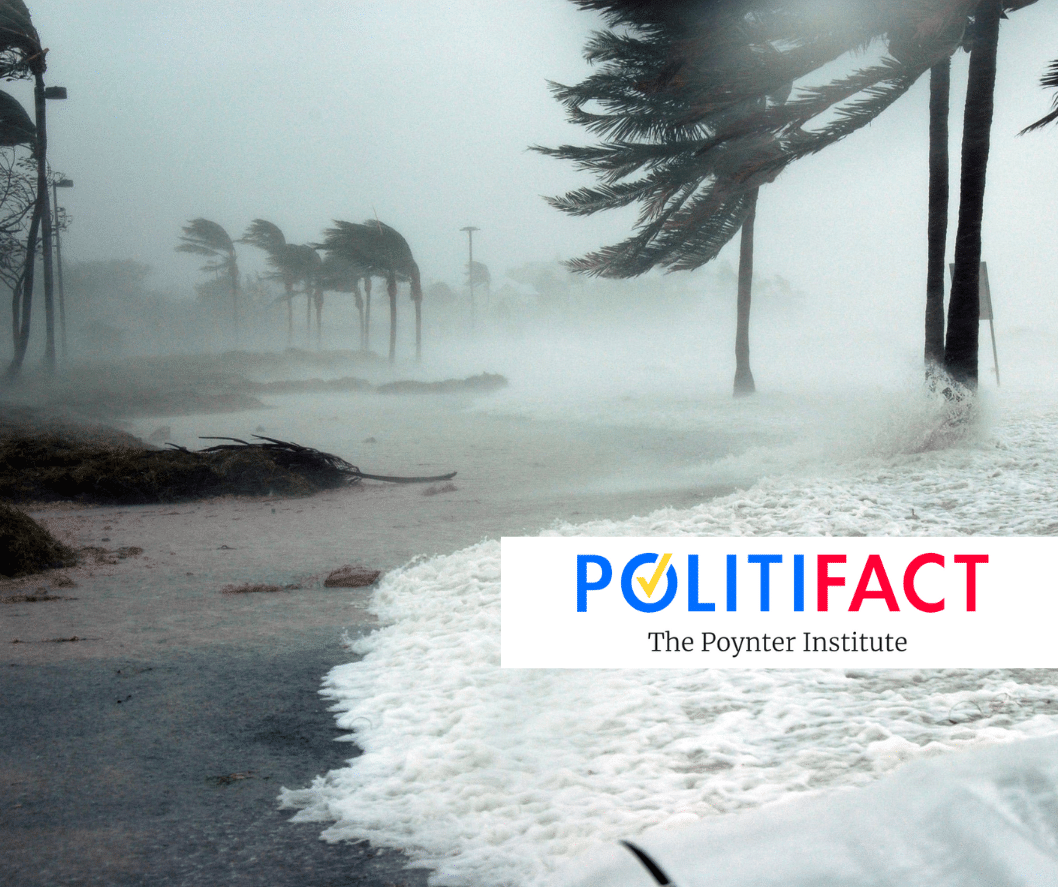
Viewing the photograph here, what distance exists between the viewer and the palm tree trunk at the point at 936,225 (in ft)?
27.5

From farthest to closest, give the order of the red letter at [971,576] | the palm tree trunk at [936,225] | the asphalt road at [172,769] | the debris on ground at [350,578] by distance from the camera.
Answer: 1. the palm tree trunk at [936,225]
2. the debris on ground at [350,578]
3. the red letter at [971,576]
4. the asphalt road at [172,769]

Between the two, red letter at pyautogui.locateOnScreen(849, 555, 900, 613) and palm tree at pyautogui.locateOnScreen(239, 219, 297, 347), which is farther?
palm tree at pyautogui.locateOnScreen(239, 219, 297, 347)

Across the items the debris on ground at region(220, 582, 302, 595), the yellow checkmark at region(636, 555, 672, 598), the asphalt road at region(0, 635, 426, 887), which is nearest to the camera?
the asphalt road at region(0, 635, 426, 887)

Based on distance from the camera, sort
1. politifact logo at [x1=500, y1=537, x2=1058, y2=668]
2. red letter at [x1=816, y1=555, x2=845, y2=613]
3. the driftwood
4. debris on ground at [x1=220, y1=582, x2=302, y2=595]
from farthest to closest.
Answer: the driftwood < debris on ground at [x1=220, y1=582, x2=302, y2=595] < red letter at [x1=816, y1=555, x2=845, y2=613] < politifact logo at [x1=500, y1=537, x2=1058, y2=668]

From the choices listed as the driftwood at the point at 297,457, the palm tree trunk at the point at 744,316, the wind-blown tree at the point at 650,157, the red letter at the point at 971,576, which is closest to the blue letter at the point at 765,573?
the red letter at the point at 971,576

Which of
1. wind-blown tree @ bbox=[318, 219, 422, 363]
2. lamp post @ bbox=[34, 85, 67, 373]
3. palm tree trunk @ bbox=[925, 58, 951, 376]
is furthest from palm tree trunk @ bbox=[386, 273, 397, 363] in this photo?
palm tree trunk @ bbox=[925, 58, 951, 376]

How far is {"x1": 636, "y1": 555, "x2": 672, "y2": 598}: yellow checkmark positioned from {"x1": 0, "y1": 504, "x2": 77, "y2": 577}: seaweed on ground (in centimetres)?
322

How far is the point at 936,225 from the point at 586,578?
22.4 ft

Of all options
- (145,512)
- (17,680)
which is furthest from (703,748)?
(145,512)

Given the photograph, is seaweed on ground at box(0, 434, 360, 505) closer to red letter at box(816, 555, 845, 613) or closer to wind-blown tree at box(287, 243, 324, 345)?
red letter at box(816, 555, 845, 613)

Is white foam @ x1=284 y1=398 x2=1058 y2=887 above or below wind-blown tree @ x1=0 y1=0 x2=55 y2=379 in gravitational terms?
below

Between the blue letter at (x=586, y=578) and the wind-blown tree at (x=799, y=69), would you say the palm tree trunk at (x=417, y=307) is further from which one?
the blue letter at (x=586, y=578)

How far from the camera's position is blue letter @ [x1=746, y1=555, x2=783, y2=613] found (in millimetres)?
3229

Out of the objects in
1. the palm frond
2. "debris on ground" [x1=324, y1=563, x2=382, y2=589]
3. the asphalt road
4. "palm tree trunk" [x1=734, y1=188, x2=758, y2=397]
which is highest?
the palm frond
